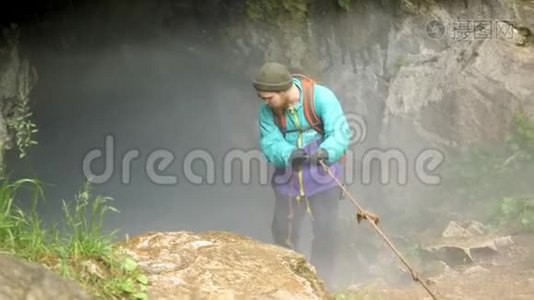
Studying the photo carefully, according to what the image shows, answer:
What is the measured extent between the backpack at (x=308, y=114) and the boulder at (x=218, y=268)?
1200 millimetres

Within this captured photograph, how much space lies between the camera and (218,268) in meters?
3.56

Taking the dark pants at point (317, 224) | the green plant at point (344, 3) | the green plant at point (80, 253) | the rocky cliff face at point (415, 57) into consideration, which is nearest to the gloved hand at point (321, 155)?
the dark pants at point (317, 224)

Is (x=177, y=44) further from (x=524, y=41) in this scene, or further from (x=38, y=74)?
(x=524, y=41)

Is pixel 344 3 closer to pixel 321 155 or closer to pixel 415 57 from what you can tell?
pixel 415 57

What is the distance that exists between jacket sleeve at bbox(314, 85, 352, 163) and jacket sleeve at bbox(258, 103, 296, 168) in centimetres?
25

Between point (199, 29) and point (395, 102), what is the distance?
2966 millimetres

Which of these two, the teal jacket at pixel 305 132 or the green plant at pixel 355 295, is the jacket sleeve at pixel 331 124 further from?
the green plant at pixel 355 295

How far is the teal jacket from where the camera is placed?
4848mm

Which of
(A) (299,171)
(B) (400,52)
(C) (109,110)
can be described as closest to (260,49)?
(B) (400,52)

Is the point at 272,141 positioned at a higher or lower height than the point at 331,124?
lower

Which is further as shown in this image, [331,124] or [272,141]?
[272,141]

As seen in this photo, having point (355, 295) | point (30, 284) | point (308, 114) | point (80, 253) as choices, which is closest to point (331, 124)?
point (308, 114)

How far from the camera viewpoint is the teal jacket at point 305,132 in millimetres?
4848

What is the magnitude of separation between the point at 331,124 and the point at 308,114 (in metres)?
0.18
